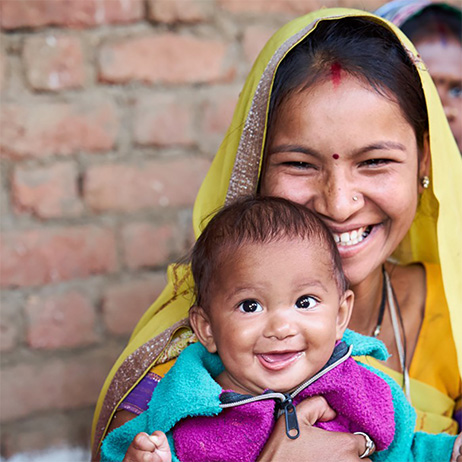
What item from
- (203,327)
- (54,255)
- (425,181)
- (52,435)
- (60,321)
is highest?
(425,181)

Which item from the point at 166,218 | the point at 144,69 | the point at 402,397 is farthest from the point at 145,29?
the point at 402,397

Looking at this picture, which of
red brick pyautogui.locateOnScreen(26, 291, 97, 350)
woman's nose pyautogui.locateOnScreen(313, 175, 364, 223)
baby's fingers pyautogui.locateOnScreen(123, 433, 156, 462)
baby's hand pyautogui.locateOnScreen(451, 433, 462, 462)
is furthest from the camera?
red brick pyautogui.locateOnScreen(26, 291, 97, 350)

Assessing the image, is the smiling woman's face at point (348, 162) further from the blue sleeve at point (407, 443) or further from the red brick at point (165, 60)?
the red brick at point (165, 60)

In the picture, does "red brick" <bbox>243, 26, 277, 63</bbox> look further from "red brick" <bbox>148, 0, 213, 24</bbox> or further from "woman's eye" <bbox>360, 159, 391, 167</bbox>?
"woman's eye" <bbox>360, 159, 391, 167</bbox>

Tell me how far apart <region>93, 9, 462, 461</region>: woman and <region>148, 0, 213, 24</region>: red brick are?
2.23 ft

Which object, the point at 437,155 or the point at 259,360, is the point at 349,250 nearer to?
the point at 437,155

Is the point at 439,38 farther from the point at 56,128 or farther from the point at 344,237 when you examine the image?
the point at 56,128

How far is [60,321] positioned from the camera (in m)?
2.67

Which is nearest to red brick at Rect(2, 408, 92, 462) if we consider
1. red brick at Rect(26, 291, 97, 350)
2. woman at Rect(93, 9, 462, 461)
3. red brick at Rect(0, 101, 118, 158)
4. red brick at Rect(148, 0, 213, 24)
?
red brick at Rect(26, 291, 97, 350)

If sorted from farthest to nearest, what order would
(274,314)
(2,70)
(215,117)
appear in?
(215,117) < (2,70) < (274,314)

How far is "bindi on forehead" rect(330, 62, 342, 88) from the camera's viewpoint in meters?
2.01

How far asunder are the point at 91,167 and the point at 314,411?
1265 mm

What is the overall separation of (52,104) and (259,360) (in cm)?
129

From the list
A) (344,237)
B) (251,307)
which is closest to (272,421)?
(251,307)
